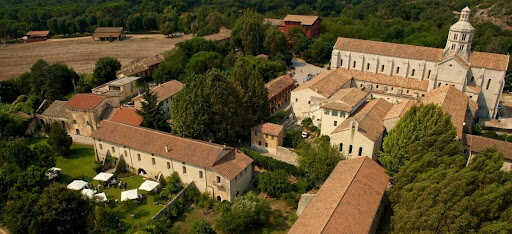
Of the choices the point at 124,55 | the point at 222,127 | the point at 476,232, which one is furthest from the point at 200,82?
the point at 124,55

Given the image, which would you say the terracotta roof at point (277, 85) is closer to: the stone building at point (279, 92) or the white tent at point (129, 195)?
the stone building at point (279, 92)

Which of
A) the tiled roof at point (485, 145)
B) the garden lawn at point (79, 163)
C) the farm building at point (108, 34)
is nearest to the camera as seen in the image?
→ the tiled roof at point (485, 145)

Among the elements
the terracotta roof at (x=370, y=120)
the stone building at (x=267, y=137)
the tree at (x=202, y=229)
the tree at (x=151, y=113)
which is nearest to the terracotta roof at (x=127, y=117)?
the tree at (x=151, y=113)

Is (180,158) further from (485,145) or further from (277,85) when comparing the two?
(485,145)

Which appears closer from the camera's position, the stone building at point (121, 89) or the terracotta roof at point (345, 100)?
the terracotta roof at point (345, 100)

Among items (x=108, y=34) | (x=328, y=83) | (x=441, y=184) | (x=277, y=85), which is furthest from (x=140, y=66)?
(x=441, y=184)

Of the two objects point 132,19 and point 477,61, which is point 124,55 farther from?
point 477,61
